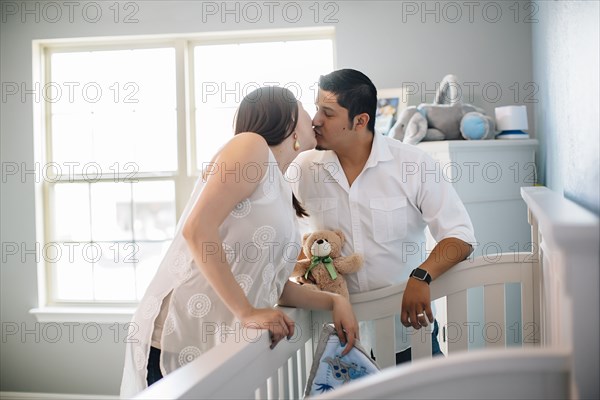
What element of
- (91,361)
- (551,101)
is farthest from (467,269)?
(91,361)

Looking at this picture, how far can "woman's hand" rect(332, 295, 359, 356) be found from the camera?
60.6 inches

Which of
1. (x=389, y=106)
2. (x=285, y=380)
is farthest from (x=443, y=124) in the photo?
(x=285, y=380)

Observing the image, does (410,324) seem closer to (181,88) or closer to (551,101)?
(551,101)

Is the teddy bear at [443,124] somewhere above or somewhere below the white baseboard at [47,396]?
above

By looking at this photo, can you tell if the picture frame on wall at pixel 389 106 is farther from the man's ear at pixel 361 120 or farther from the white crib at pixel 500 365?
the white crib at pixel 500 365

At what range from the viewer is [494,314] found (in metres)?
1.82

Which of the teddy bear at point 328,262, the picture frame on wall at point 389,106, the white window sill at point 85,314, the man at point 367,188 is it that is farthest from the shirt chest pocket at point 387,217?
the white window sill at point 85,314

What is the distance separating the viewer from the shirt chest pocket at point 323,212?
6.47ft

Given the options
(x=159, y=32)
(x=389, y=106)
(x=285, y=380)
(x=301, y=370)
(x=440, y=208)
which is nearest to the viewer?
(x=285, y=380)

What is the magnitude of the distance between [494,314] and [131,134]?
8.06ft

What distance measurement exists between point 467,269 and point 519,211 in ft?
3.71

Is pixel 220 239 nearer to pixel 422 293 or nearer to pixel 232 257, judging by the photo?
pixel 232 257

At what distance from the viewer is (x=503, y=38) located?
10.7 feet

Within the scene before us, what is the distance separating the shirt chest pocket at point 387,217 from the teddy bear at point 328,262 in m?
0.11
